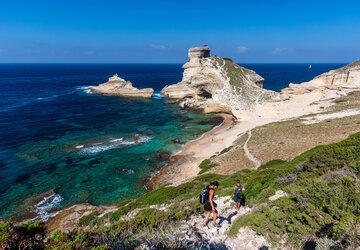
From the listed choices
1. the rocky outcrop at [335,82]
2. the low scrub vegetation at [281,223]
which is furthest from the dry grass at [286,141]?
the rocky outcrop at [335,82]

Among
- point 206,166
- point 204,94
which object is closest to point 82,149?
point 206,166

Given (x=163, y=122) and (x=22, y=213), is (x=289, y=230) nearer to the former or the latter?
(x=22, y=213)

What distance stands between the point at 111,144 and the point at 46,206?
51.9 feet

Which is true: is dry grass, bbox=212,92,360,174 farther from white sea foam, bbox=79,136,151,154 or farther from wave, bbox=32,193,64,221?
wave, bbox=32,193,64,221

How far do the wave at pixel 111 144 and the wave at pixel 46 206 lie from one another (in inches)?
443

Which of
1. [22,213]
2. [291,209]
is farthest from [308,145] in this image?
[22,213]

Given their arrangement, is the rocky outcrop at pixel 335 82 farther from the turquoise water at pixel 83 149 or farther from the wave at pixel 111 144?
the wave at pixel 111 144

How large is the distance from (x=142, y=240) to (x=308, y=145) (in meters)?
22.6

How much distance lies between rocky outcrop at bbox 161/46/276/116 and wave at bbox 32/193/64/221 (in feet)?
129

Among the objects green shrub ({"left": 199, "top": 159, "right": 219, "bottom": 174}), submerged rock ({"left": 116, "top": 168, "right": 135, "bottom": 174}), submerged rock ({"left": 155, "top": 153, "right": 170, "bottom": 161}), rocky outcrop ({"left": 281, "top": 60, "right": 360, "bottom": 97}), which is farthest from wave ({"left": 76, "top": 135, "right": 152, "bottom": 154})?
rocky outcrop ({"left": 281, "top": 60, "right": 360, "bottom": 97})

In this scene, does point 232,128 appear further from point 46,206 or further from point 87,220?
point 46,206

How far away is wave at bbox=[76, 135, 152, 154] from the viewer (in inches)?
1318

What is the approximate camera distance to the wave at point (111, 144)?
1318 inches

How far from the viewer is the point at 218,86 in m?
58.3
